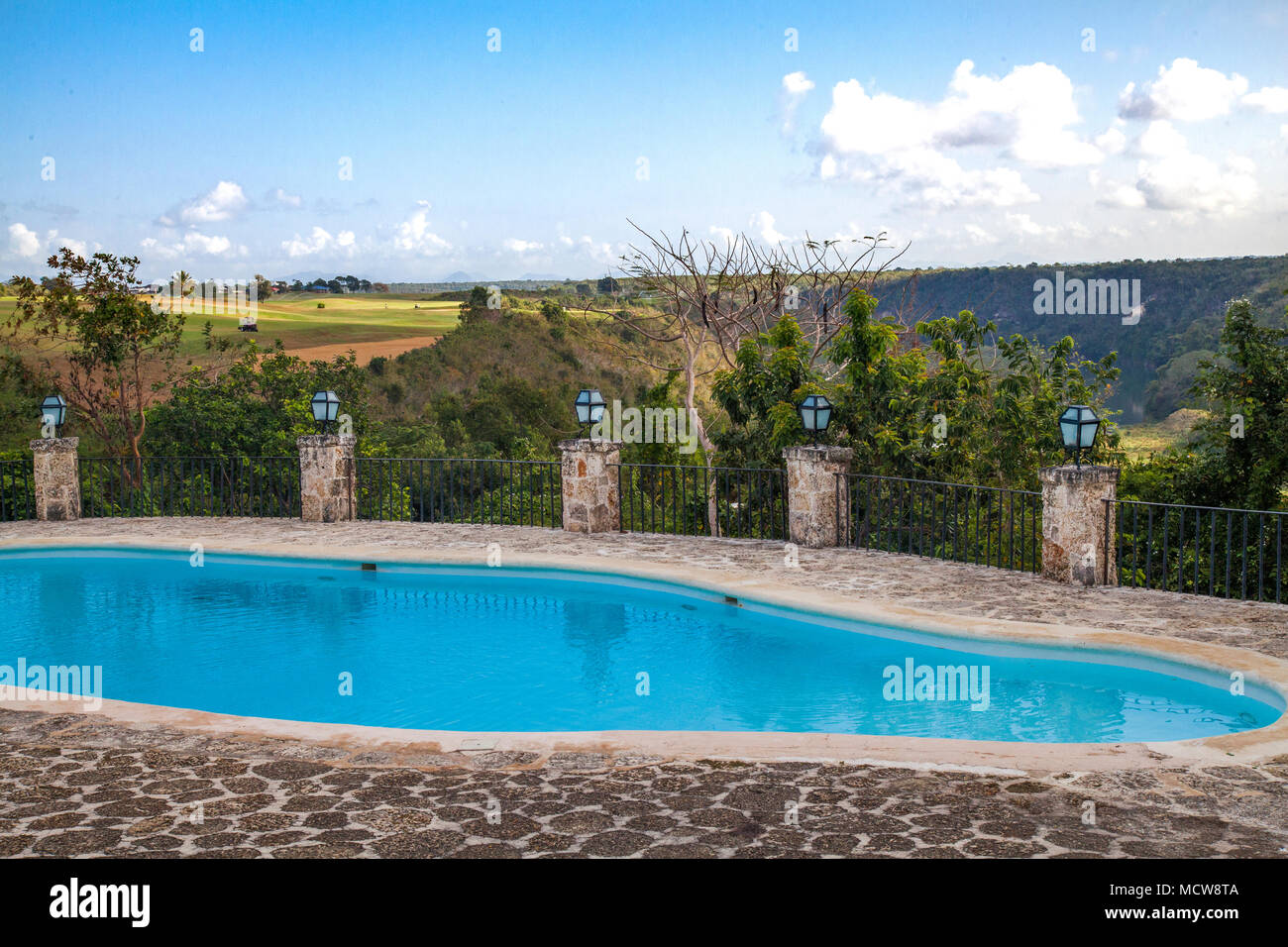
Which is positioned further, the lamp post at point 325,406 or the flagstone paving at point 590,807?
the lamp post at point 325,406

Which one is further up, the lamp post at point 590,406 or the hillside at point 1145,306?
the hillside at point 1145,306

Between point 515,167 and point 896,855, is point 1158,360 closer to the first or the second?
point 515,167

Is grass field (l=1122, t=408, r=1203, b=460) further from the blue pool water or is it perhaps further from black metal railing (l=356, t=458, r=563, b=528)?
the blue pool water

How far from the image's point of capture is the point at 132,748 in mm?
6527

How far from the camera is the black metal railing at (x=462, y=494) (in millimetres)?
15227

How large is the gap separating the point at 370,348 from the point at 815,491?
35.8 metres

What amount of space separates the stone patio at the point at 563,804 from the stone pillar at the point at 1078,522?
15.6 feet

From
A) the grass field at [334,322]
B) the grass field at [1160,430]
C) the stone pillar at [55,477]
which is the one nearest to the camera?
the stone pillar at [55,477]

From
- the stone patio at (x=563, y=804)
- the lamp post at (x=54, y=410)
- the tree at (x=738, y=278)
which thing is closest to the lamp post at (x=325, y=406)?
the lamp post at (x=54, y=410)

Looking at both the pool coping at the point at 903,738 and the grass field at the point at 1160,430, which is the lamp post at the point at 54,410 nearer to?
the pool coping at the point at 903,738

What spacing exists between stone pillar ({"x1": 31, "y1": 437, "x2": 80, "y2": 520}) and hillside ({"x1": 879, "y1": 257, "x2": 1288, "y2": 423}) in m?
29.3

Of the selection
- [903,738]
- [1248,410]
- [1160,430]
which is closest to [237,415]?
[1248,410]

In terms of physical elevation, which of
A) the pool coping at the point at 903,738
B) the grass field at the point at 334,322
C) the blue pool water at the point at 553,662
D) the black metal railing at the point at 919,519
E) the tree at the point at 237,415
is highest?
the grass field at the point at 334,322

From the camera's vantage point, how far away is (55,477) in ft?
52.7
